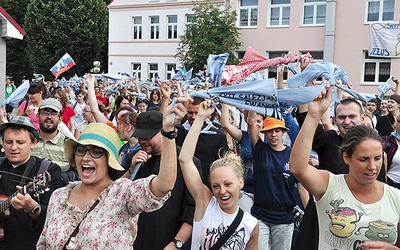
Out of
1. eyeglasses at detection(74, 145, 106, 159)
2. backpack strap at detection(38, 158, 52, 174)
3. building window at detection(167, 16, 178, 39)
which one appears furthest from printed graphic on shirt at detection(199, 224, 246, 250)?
building window at detection(167, 16, 178, 39)

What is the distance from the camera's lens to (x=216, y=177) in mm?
3754

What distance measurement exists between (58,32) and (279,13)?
17.7 meters

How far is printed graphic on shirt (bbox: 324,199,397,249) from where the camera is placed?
287 centimetres

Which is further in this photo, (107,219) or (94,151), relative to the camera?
(94,151)

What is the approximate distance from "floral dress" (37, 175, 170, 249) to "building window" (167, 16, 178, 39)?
33520mm

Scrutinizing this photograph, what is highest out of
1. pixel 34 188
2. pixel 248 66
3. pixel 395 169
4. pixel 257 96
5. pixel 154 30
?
pixel 154 30

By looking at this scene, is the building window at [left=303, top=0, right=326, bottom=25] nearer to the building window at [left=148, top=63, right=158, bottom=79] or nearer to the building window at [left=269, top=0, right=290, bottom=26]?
the building window at [left=269, top=0, right=290, bottom=26]

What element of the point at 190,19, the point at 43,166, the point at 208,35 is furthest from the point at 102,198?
the point at 190,19

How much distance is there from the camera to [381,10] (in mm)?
26766

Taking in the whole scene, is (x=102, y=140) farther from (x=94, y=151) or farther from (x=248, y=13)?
(x=248, y=13)

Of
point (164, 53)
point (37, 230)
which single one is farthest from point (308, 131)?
point (164, 53)

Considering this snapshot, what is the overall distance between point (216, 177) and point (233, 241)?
492mm

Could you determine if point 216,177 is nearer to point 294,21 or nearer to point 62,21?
point 294,21

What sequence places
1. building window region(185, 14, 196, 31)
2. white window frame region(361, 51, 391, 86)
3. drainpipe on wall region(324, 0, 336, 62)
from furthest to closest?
1. building window region(185, 14, 196, 31)
2. drainpipe on wall region(324, 0, 336, 62)
3. white window frame region(361, 51, 391, 86)
